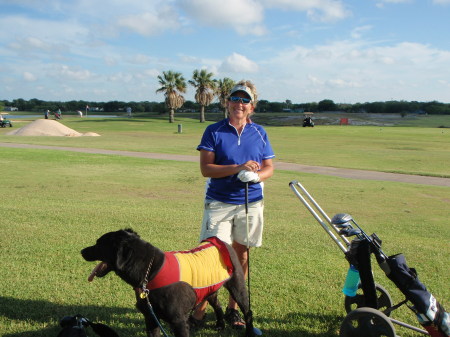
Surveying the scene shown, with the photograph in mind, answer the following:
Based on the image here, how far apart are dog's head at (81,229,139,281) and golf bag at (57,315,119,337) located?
0.43 metres

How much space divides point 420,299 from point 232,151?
2082 millimetres

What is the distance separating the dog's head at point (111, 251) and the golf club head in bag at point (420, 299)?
2172 mm

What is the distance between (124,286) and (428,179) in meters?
13.7

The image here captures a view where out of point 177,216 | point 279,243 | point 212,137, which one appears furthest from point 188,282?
point 177,216

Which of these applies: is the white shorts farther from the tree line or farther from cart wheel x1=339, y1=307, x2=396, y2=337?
the tree line

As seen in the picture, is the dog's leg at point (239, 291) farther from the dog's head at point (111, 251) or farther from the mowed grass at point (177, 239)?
the dog's head at point (111, 251)

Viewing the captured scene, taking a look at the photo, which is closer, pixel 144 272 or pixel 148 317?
pixel 144 272

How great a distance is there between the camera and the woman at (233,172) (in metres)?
4.07

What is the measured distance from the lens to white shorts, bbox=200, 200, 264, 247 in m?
4.16

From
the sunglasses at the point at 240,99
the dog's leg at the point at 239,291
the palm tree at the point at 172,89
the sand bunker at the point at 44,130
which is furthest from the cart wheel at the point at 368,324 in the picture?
the palm tree at the point at 172,89

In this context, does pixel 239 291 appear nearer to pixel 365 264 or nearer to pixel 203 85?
pixel 365 264

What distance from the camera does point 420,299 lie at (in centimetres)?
332

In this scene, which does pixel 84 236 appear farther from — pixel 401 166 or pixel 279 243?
pixel 401 166

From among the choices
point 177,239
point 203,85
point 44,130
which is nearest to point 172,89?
point 203,85
